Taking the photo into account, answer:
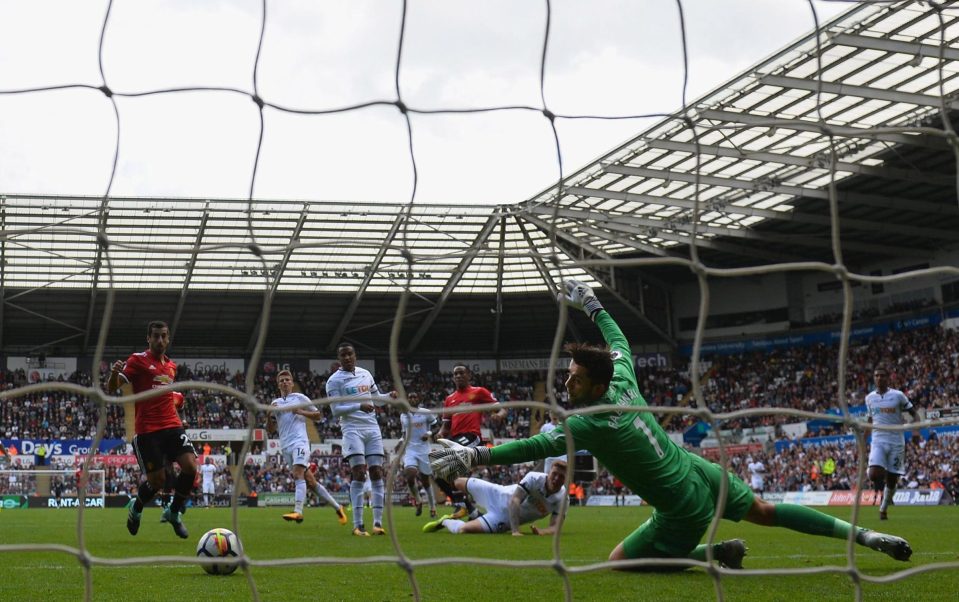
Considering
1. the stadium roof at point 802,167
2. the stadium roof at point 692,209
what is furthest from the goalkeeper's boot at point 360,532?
the stadium roof at point 692,209

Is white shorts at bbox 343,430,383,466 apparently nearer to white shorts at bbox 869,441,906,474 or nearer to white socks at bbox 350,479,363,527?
white socks at bbox 350,479,363,527

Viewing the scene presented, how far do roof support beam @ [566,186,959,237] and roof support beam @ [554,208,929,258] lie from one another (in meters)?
0.95

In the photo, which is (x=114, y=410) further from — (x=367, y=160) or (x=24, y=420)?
(x=367, y=160)

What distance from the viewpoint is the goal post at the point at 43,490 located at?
31.4 meters

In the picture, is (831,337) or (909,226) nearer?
(909,226)

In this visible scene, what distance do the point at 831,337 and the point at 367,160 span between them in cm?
3938

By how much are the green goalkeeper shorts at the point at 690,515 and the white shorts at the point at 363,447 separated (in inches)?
207

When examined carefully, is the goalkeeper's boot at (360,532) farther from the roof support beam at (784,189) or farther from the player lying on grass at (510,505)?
the roof support beam at (784,189)

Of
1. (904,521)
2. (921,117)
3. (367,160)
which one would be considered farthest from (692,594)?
(921,117)

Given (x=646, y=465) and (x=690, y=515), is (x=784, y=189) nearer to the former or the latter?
(x=690, y=515)

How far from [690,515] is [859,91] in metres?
22.1

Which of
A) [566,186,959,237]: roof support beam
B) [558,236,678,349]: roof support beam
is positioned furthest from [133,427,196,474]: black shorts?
[558,236,678,349]: roof support beam

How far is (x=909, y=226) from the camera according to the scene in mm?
35781

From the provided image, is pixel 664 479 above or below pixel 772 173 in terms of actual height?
below
